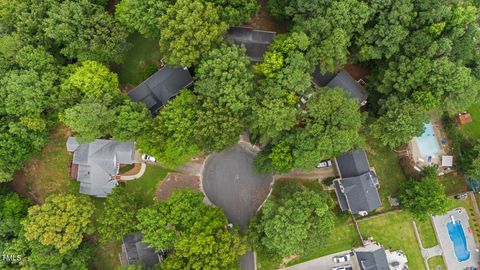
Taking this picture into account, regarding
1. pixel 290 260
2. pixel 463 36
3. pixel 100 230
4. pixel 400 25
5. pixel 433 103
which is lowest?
pixel 290 260

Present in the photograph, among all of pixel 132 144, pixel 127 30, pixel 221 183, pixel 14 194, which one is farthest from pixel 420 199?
pixel 14 194

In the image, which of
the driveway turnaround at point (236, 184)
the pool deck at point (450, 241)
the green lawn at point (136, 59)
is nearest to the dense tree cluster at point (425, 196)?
the pool deck at point (450, 241)

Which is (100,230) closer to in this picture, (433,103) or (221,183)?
(221,183)

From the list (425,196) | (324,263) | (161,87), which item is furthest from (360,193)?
(161,87)

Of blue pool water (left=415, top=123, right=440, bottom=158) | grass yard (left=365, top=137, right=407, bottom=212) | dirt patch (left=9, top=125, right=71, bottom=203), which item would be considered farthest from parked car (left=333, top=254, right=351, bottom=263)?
dirt patch (left=9, top=125, right=71, bottom=203)

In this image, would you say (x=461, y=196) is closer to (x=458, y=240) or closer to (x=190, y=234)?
(x=458, y=240)
